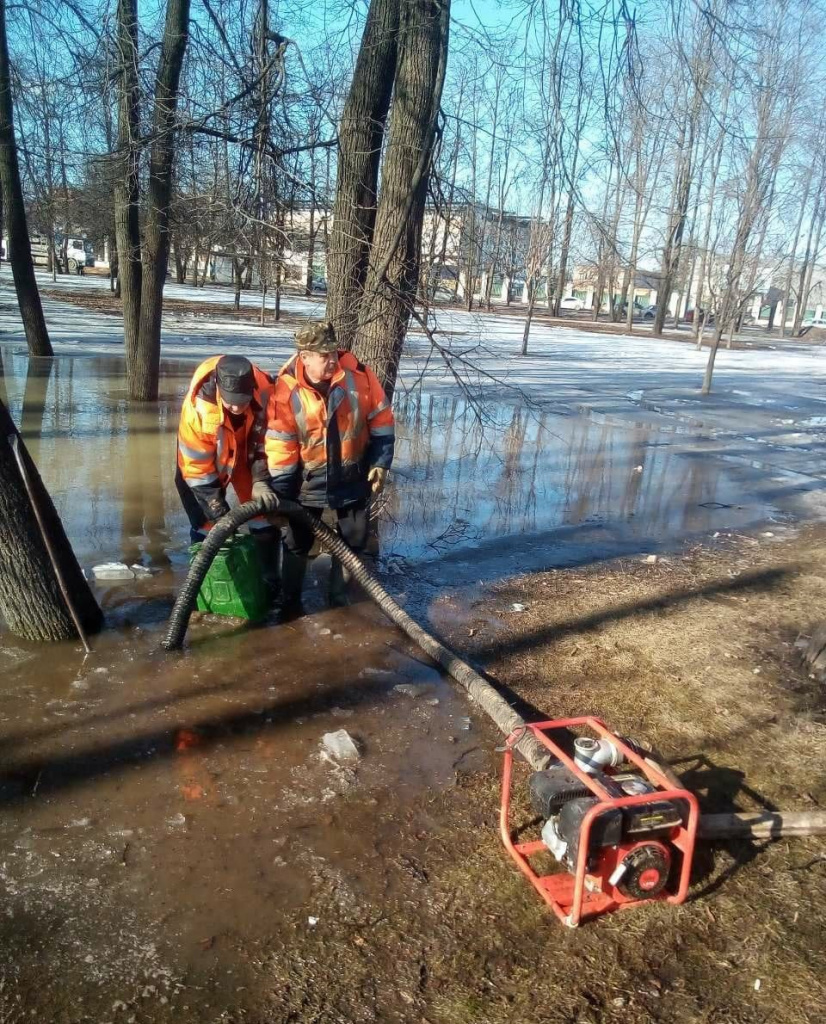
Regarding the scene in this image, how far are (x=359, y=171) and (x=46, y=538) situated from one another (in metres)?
3.84

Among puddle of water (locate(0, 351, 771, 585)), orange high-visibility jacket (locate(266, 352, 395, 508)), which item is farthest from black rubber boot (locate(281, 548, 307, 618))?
puddle of water (locate(0, 351, 771, 585))

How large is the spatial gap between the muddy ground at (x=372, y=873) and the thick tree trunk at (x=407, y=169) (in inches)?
114

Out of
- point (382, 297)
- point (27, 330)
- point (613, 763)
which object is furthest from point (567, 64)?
point (27, 330)

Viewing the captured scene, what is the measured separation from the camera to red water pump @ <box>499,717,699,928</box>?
8.84 feet

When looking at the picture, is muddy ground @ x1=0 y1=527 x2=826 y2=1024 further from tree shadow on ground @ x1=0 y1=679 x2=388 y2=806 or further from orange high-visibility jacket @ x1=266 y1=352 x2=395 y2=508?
orange high-visibility jacket @ x1=266 y1=352 x2=395 y2=508

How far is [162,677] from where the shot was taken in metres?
4.27

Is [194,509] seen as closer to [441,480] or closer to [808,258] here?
[441,480]

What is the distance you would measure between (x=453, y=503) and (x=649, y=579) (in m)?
2.48

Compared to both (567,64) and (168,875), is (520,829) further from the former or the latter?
(567,64)

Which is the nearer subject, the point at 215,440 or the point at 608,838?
the point at 608,838

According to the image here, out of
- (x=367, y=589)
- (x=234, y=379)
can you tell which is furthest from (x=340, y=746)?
(x=234, y=379)

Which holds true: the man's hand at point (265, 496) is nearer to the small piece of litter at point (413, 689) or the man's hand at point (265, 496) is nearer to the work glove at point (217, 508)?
the work glove at point (217, 508)

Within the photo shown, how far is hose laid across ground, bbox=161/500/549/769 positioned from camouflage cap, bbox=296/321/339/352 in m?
0.90

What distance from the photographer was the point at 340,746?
377 centimetres
